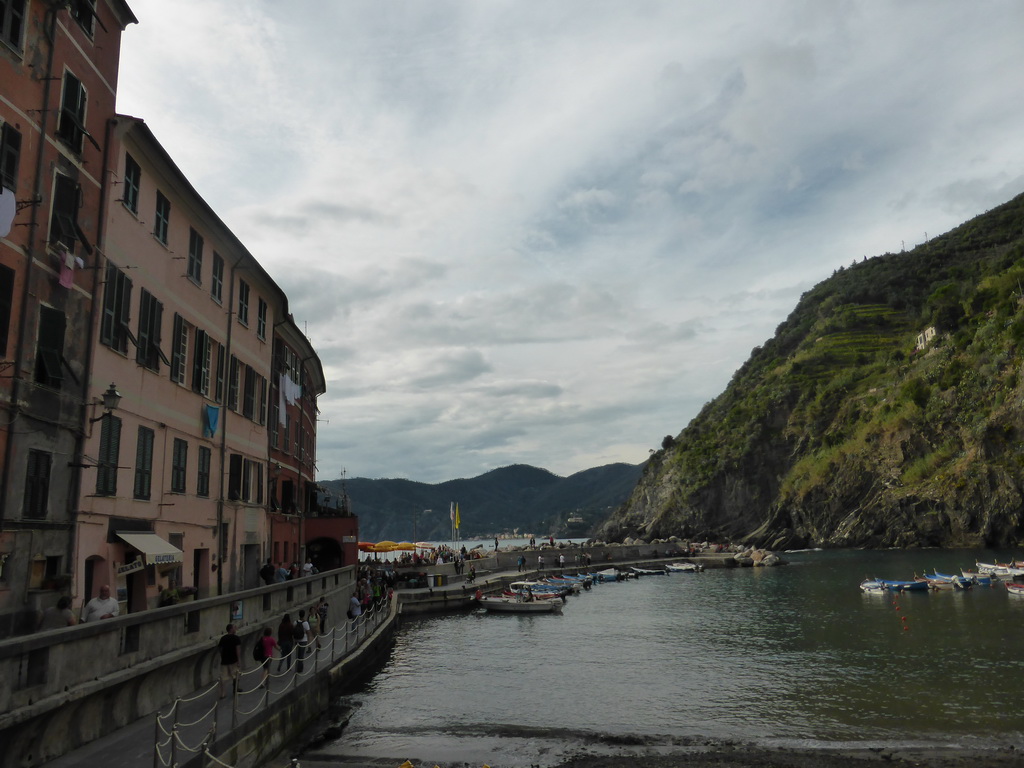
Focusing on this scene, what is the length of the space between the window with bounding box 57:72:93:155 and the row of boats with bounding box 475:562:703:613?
45014mm

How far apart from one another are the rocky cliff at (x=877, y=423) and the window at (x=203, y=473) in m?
107

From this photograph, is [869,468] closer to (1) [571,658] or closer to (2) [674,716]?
(1) [571,658]

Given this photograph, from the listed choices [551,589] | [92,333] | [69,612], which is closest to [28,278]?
[92,333]

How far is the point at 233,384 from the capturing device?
93.0ft

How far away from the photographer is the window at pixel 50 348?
1587cm

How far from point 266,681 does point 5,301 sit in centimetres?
1126

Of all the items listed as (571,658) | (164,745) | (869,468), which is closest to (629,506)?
(869,468)

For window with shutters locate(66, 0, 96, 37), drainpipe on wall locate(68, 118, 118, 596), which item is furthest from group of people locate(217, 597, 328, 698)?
window with shutters locate(66, 0, 96, 37)

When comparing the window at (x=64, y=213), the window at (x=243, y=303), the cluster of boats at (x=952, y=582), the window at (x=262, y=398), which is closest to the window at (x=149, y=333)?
the window at (x=64, y=213)

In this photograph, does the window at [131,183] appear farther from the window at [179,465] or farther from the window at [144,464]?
the window at [179,465]

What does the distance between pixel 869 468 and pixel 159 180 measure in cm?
12359

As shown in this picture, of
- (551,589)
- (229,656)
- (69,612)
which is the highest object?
(69,612)

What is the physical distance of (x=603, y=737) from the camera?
851 inches

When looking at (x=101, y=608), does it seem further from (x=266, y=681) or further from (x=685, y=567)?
(x=685, y=567)
